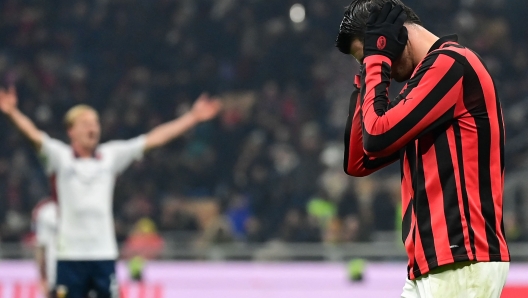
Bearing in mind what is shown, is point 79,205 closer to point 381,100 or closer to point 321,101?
point 381,100

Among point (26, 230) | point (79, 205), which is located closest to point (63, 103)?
point (26, 230)

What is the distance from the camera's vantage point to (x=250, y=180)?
42.0 feet

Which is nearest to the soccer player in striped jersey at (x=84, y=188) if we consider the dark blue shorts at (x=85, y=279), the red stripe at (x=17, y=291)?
the dark blue shorts at (x=85, y=279)

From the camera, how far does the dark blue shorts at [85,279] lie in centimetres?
582

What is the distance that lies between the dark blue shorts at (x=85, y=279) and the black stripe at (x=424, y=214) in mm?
3720

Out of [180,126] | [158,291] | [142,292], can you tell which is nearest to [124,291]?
[142,292]

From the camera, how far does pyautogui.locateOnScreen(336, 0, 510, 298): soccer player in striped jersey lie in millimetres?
2375

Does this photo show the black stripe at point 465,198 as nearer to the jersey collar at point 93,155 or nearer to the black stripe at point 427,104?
the black stripe at point 427,104

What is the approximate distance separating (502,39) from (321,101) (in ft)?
9.49

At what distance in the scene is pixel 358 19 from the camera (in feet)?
8.31

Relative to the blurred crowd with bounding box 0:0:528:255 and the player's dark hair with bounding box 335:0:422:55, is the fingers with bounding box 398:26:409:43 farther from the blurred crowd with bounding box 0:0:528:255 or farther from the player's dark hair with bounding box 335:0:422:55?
the blurred crowd with bounding box 0:0:528:255

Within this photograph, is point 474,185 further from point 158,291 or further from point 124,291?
point 124,291

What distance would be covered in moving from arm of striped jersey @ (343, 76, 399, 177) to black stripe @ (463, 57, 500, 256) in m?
0.43

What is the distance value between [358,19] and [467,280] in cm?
76
